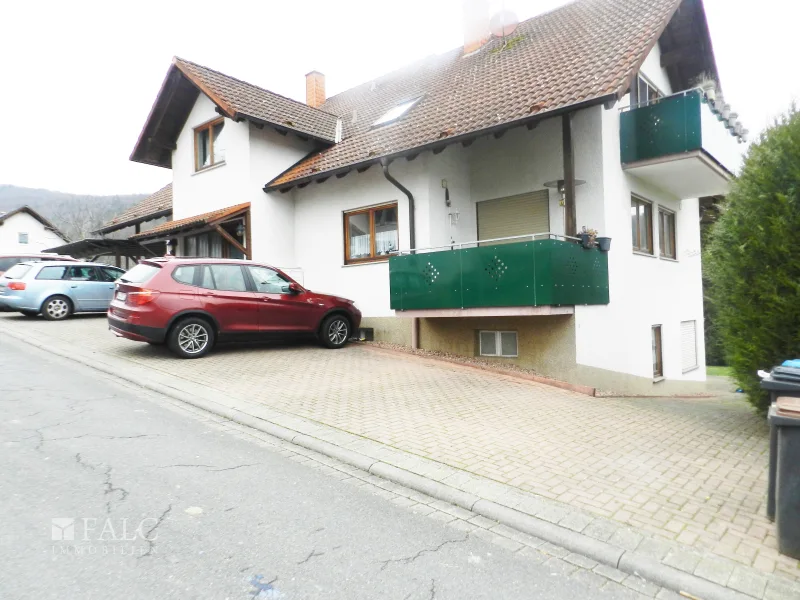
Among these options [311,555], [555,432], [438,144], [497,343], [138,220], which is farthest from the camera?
[138,220]

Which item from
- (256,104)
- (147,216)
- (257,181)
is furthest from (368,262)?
(147,216)

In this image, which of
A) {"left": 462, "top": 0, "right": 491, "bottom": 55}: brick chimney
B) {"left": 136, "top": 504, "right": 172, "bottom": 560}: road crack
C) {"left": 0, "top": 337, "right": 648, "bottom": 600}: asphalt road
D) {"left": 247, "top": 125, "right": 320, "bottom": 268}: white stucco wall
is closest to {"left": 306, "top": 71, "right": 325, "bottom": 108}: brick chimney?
{"left": 462, "top": 0, "right": 491, "bottom": 55}: brick chimney

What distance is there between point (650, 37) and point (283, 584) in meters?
10.8

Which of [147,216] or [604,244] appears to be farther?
[147,216]

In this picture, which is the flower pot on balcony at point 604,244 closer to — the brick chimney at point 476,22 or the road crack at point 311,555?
the road crack at point 311,555

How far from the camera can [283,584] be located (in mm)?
2820

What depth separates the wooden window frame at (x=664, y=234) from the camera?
41.9ft

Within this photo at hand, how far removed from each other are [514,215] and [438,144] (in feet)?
7.86

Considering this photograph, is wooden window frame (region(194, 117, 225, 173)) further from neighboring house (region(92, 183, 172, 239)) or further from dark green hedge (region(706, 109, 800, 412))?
dark green hedge (region(706, 109, 800, 412))

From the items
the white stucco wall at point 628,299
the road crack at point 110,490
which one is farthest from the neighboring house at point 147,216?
the road crack at point 110,490

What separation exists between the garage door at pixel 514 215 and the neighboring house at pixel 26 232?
169 ft

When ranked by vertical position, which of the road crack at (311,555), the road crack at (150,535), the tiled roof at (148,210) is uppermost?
the tiled roof at (148,210)

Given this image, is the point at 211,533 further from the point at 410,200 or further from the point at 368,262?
the point at 368,262

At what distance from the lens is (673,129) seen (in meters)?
9.70
